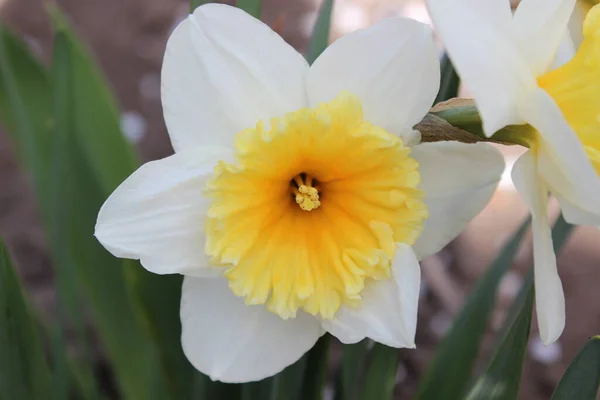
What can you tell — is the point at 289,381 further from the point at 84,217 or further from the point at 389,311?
the point at 84,217

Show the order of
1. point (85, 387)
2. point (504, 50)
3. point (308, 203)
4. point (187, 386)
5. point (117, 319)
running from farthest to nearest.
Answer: point (85, 387)
point (117, 319)
point (187, 386)
point (308, 203)
point (504, 50)

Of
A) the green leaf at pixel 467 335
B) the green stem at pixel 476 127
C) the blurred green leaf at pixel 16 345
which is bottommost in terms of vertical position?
the green leaf at pixel 467 335

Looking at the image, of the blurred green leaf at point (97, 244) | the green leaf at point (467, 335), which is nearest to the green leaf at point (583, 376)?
the green leaf at point (467, 335)

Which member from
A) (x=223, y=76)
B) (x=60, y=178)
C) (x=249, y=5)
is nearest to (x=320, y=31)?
(x=249, y=5)

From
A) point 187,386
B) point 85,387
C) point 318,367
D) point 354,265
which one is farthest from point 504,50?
point 85,387

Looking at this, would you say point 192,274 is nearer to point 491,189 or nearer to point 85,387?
point 491,189

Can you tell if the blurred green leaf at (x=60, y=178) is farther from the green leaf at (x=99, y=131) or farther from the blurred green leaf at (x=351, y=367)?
the blurred green leaf at (x=351, y=367)
